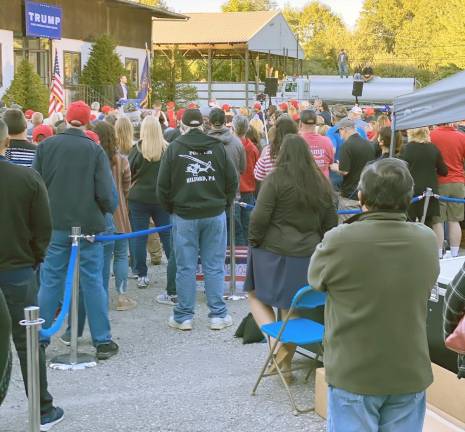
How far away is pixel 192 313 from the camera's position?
688 centimetres

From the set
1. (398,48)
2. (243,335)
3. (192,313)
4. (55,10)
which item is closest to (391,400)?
(243,335)

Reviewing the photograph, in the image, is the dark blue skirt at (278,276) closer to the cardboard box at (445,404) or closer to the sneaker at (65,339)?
the cardboard box at (445,404)

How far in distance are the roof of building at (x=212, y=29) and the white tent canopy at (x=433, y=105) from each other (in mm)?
31545

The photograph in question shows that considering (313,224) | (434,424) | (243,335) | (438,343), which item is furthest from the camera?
(243,335)

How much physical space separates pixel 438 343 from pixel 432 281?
1.76 metres

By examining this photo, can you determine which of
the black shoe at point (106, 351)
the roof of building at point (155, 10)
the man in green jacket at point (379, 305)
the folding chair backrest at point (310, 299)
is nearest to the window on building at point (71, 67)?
Answer: the roof of building at point (155, 10)

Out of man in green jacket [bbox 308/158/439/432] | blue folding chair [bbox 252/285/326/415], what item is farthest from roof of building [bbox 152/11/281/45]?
man in green jacket [bbox 308/158/439/432]

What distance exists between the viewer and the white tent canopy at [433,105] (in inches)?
286

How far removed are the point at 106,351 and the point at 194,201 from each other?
1.53 m

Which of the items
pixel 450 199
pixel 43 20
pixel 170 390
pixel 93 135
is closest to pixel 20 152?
A: pixel 93 135

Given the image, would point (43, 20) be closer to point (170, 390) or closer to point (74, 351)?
point (74, 351)

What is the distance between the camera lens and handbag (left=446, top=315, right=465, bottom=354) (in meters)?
2.89

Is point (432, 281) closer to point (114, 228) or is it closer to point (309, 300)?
point (309, 300)

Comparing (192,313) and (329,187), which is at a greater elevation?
(329,187)
